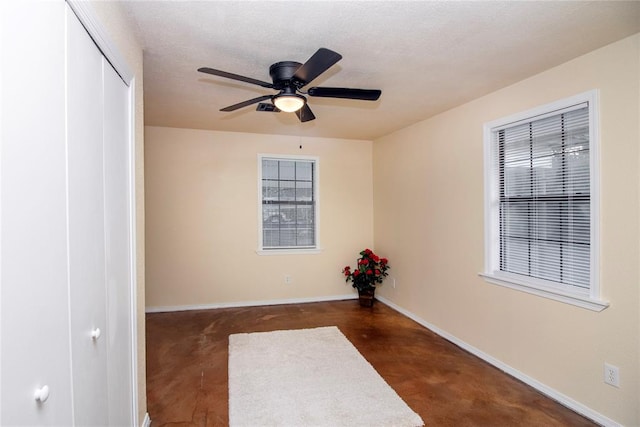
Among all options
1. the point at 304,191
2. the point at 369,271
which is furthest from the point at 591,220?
the point at 304,191

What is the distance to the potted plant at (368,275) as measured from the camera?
16.0 feet

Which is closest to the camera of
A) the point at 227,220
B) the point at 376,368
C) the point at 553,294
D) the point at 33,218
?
the point at 33,218

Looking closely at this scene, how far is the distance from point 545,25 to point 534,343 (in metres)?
2.31

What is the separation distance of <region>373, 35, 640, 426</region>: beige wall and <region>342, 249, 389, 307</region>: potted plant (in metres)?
0.19

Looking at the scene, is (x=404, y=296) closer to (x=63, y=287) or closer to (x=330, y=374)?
(x=330, y=374)

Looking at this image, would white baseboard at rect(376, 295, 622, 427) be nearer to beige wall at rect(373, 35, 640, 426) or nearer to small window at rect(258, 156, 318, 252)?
beige wall at rect(373, 35, 640, 426)

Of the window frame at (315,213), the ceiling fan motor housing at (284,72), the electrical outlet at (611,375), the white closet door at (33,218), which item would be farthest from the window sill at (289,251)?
the white closet door at (33,218)

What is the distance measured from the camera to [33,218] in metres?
0.96

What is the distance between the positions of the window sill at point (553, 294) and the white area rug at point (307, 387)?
137cm

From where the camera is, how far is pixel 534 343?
8.80 ft

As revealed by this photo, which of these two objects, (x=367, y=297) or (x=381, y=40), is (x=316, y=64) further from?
(x=367, y=297)

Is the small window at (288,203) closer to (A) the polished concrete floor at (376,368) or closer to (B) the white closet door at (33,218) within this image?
(A) the polished concrete floor at (376,368)

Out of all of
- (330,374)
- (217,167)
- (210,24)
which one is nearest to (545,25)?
(210,24)

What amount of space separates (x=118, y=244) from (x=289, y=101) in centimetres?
141
